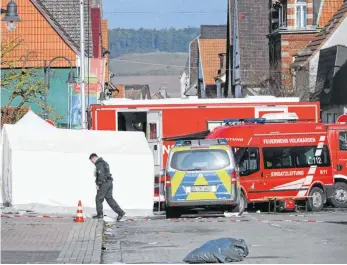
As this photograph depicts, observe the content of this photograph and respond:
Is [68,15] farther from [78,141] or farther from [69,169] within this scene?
[69,169]

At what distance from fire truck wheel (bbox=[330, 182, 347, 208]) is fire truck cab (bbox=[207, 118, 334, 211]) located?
73cm

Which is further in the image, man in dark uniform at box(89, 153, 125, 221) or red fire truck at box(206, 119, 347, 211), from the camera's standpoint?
red fire truck at box(206, 119, 347, 211)

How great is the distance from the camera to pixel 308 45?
63375 millimetres

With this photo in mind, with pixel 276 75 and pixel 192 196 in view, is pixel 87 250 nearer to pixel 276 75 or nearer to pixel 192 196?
pixel 192 196

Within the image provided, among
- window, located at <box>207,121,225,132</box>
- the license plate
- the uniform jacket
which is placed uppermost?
window, located at <box>207,121,225,132</box>

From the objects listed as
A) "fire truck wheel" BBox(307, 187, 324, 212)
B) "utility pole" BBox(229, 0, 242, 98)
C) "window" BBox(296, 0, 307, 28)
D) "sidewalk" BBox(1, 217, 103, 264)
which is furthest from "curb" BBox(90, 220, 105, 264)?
"utility pole" BBox(229, 0, 242, 98)

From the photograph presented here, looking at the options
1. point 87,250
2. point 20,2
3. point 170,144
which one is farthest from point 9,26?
point 20,2

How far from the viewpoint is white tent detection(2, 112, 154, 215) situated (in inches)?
1217

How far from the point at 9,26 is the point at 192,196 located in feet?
26.2

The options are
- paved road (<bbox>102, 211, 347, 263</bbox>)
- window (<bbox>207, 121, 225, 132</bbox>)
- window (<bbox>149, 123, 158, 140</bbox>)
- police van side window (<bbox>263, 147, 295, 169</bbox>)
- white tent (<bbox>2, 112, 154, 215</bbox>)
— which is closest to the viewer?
paved road (<bbox>102, 211, 347, 263</bbox>)

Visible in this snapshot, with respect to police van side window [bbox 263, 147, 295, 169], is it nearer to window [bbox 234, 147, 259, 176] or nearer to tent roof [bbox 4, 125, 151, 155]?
window [bbox 234, 147, 259, 176]

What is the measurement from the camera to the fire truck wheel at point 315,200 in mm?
32719

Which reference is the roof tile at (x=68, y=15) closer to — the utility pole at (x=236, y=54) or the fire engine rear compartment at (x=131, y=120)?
the utility pole at (x=236, y=54)

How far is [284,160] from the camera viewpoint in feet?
108
